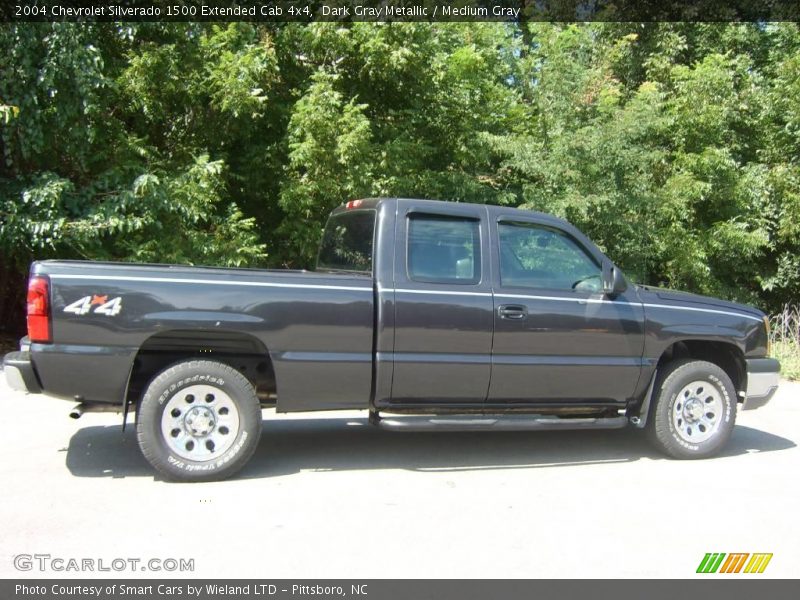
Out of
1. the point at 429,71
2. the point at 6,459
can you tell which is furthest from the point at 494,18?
the point at 6,459

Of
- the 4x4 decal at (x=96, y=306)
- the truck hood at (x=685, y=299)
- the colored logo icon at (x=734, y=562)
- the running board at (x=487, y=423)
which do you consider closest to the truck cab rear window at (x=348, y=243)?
the running board at (x=487, y=423)

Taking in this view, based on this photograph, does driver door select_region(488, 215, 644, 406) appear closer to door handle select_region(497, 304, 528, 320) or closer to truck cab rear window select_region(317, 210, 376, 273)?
door handle select_region(497, 304, 528, 320)

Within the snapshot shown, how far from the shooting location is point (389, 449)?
641 cm

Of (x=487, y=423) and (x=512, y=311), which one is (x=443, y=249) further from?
(x=487, y=423)

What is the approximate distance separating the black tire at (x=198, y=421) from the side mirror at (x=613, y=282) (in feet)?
9.20

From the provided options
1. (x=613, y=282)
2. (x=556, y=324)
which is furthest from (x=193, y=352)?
(x=613, y=282)

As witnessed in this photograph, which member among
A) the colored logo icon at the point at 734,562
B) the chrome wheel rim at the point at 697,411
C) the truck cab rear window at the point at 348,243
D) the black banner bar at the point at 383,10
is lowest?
the colored logo icon at the point at 734,562

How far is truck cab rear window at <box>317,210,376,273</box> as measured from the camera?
19.4 ft

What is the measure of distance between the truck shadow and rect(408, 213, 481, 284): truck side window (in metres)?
1.50

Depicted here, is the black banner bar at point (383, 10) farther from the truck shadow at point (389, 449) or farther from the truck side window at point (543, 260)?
the truck side window at point (543, 260)

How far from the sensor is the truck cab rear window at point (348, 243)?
19.4 feet

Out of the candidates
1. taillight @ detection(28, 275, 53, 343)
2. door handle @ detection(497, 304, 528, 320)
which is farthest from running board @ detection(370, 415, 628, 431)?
taillight @ detection(28, 275, 53, 343)
